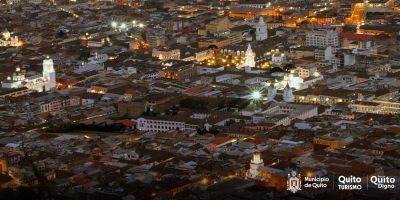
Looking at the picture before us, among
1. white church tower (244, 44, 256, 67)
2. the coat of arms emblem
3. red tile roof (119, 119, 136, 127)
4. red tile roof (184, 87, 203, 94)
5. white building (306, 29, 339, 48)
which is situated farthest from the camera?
white building (306, 29, 339, 48)

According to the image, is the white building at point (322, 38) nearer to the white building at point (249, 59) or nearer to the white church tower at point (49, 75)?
the white building at point (249, 59)

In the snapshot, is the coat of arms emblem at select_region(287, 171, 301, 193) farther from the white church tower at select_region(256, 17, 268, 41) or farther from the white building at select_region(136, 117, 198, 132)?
the white church tower at select_region(256, 17, 268, 41)

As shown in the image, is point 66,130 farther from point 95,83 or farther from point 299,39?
point 299,39

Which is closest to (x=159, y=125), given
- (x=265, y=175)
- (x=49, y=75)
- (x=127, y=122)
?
(x=127, y=122)

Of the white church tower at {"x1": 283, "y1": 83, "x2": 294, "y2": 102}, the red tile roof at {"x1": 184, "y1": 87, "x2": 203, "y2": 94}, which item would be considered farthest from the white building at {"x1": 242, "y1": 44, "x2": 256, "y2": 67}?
the white church tower at {"x1": 283, "y1": 83, "x2": 294, "y2": 102}

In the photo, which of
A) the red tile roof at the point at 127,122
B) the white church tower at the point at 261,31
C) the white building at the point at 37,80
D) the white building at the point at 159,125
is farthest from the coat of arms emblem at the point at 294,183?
the white church tower at the point at 261,31

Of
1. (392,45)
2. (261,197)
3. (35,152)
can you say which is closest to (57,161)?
(35,152)

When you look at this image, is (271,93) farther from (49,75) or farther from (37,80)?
(37,80)
